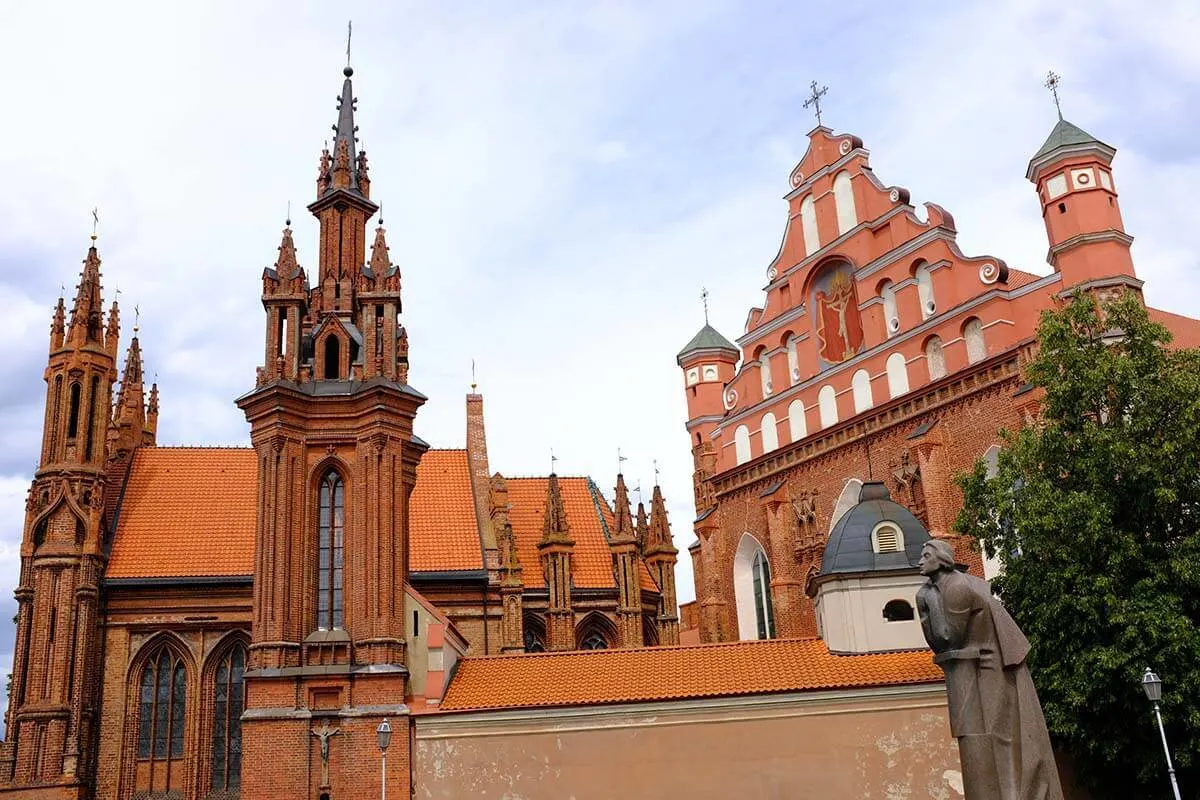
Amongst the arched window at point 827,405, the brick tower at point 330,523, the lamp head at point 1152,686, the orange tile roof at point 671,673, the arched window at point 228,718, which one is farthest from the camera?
the arched window at point 827,405

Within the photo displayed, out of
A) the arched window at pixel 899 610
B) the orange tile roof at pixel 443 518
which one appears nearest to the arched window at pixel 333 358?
the orange tile roof at pixel 443 518

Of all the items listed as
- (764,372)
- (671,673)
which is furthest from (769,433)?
(671,673)

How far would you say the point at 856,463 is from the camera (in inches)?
1259

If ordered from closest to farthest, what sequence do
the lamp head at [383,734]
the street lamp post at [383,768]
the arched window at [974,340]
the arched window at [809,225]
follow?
the lamp head at [383,734], the street lamp post at [383,768], the arched window at [974,340], the arched window at [809,225]

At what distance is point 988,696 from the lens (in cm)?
911

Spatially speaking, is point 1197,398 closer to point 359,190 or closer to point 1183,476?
point 1183,476

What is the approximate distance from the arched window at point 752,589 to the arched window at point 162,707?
17.2 m

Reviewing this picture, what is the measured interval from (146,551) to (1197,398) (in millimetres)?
29336

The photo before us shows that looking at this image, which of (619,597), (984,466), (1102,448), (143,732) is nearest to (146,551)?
(143,732)

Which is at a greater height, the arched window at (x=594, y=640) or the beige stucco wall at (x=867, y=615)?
the arched window at (x=594, y=640)

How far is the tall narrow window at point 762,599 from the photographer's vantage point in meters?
35.2

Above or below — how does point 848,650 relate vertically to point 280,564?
below

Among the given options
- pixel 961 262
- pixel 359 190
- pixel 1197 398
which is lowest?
pixel 1197 398

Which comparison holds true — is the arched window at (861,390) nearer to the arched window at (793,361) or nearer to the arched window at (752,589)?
the arched window at (793,361)
